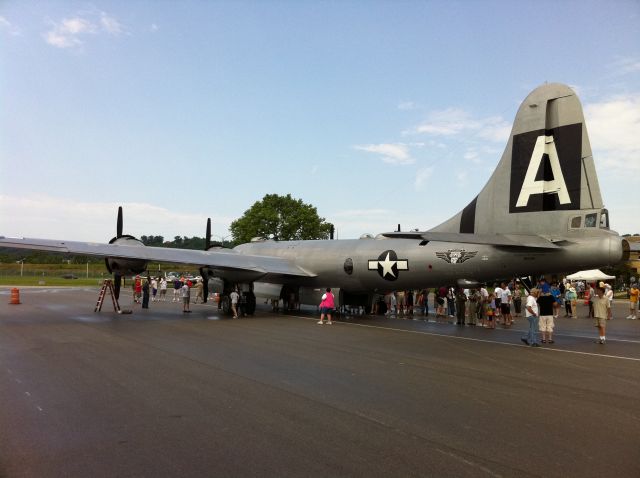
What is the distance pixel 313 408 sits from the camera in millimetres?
6621

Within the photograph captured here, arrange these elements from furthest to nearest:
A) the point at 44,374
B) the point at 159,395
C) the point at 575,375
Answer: the point at 575,375
the point at 44,374
the point at 159,395

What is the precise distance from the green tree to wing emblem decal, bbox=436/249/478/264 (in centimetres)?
5064

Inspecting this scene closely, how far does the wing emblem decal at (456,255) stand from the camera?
15418mm

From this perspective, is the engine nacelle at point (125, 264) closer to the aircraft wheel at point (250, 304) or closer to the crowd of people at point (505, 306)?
the aircraft wheel at point (250, 304)

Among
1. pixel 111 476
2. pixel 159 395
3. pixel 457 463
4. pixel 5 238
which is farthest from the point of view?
pixel 5 238

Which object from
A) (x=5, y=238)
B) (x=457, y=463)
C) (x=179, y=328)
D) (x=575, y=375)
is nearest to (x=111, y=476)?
(x=457, y=463)

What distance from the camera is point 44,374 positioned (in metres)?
8.52

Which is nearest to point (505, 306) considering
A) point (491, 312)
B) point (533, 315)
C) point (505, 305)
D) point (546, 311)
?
point (505, 305)

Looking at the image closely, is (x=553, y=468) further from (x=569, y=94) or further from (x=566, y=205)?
(x=569, y=94)

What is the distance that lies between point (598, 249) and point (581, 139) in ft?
10.0

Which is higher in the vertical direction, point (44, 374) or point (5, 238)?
point (5, 238)

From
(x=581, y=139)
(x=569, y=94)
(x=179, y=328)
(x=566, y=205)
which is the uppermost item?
(x=569, y=94)

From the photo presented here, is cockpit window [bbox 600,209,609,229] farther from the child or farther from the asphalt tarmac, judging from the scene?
the child

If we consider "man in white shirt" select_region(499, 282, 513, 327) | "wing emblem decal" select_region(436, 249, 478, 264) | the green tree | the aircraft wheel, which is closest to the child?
"man in white shirt" select_region(499, 282, 513, 327)
